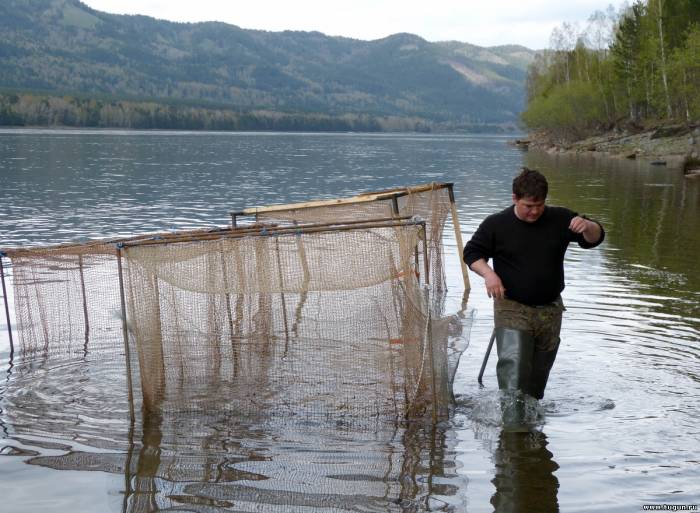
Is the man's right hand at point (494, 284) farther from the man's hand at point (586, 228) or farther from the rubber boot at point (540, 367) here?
the rubber boot at point (540, 367)

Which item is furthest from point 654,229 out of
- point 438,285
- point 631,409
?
point 631,409

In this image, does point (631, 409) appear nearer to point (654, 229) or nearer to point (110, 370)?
point (110, 370)

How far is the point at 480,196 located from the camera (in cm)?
3669

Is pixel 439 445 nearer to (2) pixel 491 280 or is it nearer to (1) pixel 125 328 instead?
(2) pixel 491 280

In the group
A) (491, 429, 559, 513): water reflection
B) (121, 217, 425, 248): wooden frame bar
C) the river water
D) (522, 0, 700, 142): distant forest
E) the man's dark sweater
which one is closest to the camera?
(491, 429, 559, 513): water reflection

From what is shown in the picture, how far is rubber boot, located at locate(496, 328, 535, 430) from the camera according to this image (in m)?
7.72

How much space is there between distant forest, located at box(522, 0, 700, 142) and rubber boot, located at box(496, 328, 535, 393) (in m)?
51.0

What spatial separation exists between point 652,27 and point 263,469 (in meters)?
79.0

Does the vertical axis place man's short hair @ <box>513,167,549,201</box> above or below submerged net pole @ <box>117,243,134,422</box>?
above

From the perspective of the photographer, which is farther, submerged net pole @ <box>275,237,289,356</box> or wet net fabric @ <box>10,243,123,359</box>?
wet net fabric @ <box>10,243,123,359</box>

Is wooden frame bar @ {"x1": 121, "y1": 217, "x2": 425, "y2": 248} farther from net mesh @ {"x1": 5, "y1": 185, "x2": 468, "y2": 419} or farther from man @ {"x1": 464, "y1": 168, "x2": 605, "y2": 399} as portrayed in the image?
man @ {"x1": 464, "y1": 168, "x2": 605, "y2": 399}

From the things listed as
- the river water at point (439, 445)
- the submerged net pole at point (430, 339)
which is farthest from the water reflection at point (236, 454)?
the submerged net pole at point (430, 339)

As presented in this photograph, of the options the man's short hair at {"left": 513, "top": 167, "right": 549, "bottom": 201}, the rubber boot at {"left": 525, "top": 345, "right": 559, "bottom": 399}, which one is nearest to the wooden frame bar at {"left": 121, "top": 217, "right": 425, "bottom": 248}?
the man's short hair at {"left": 513, "top": 167, "right": 549, "bottom": 201}

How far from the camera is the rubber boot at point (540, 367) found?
791cm
